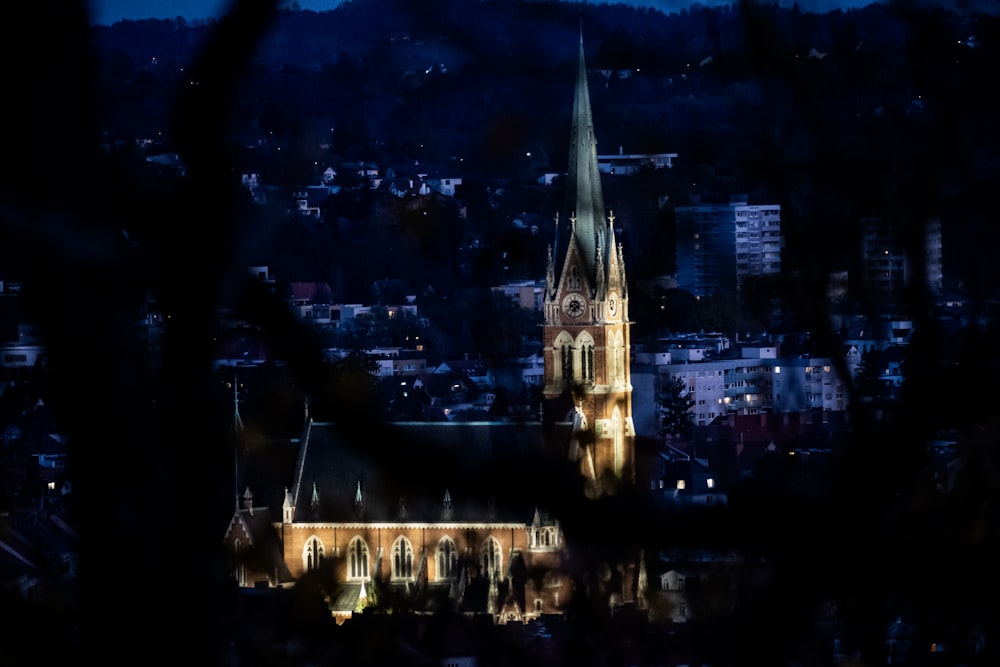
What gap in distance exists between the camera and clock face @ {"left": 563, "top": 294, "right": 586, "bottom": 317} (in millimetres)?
31672

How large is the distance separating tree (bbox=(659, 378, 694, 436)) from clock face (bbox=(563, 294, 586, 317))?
9435 millimetres

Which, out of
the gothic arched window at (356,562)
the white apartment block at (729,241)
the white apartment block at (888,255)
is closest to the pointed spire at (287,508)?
the gothic arched window at (356,562)

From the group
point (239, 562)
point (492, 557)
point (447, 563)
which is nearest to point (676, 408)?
point (447, 563)

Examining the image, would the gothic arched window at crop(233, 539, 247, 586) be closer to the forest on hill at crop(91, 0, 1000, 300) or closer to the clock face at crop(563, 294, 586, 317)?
the forest on hill at crop(91, 0, 1000, 300)

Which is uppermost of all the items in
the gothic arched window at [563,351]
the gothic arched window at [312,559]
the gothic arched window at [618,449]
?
the gothic arched window at [563,351]

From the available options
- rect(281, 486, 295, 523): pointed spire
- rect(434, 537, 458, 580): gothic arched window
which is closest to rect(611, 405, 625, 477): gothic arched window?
rect(434, 537, 458, 580): gothic arched window

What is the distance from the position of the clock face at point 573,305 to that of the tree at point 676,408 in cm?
944

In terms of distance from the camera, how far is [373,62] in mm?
3555

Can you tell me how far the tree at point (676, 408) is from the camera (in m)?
18.0

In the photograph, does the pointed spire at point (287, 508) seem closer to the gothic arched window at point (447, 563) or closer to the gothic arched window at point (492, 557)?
the gothic arched window at point (447, 563)

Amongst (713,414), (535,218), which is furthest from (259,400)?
(713,414)

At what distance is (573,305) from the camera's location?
31719 mm

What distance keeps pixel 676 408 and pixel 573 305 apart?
1345 cm

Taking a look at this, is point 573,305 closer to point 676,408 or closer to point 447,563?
point 676,408
